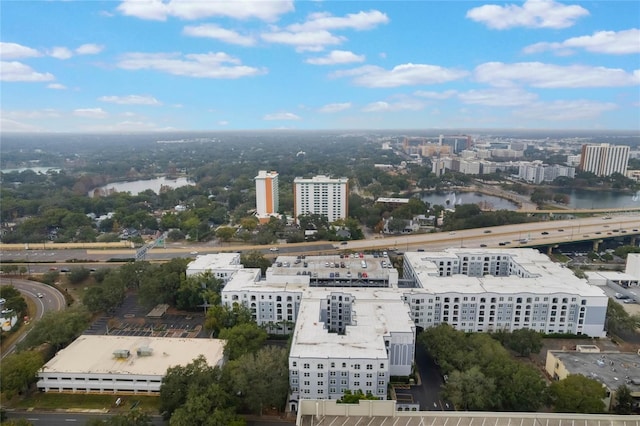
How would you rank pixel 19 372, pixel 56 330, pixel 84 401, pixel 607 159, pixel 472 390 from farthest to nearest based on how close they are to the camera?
1. pixel 607 159
2. pixel 56 330
3. pixel 84 401
4. pixel 19 372
5. pixel 472 390

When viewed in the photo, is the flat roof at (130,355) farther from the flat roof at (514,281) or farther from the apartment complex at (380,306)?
the flat roof at (514,281)

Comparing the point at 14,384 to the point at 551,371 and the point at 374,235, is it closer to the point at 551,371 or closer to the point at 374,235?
the point at 551,371

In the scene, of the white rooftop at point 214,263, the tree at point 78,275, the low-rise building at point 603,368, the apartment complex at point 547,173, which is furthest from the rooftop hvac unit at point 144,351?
the apartment complex at point 547,173

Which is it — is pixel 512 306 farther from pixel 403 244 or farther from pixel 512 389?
pixel 403 244

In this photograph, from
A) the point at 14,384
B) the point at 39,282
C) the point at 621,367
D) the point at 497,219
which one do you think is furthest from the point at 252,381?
the point at 497,219

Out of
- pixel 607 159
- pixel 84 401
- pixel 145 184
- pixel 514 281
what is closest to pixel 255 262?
pixel 84 401
